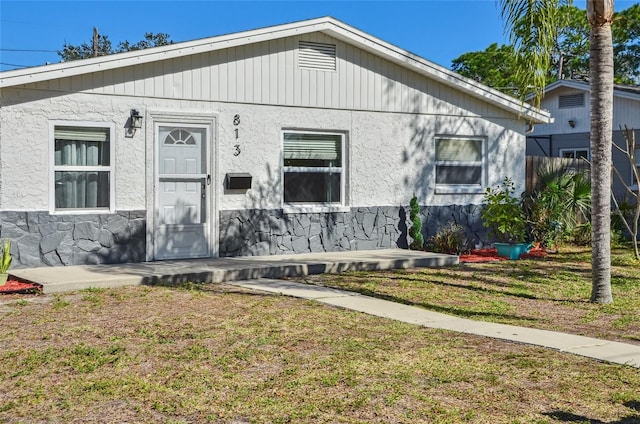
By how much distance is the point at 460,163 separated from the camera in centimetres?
1652

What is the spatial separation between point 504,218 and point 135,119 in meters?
7.56

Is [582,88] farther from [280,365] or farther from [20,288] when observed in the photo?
[280,365]

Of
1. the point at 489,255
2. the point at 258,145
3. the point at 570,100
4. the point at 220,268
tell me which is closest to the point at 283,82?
the point at 258,145

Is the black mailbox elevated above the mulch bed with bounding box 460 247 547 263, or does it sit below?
above

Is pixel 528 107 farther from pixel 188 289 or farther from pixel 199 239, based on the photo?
pixel 188 289

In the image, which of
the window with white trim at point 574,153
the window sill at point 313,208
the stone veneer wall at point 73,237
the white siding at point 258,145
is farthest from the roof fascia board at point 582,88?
the stone veneer wall at point 73,237

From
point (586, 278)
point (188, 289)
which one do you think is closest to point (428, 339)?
point (188, 289)

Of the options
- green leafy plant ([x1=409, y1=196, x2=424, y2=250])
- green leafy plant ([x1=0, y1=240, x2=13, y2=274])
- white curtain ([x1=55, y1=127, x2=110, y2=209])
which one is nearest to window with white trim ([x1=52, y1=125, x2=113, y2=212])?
white curtain ([x1=55, y1=127, x2=110, y2=209])

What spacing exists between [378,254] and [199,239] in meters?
3.33

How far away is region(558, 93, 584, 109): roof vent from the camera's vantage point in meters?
24.2

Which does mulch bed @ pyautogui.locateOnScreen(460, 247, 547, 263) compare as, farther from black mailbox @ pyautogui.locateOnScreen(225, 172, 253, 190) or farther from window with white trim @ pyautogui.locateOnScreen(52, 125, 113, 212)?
window with white trim @ pyautogui.locateOnScreen(52, 125, 113, 212)

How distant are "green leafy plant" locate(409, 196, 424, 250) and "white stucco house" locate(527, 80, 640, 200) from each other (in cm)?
945

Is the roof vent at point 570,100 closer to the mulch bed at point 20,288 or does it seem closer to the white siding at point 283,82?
the white siding at point 283,82

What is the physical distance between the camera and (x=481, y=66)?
47.6 m
